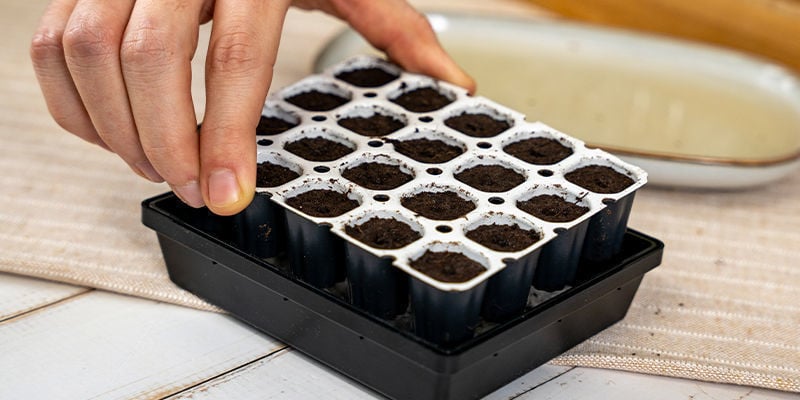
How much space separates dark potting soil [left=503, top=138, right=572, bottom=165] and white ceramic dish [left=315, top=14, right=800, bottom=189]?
175 mm

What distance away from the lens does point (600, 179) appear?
0.73 m

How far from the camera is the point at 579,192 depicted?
0.71 m

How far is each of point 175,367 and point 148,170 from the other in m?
0.17

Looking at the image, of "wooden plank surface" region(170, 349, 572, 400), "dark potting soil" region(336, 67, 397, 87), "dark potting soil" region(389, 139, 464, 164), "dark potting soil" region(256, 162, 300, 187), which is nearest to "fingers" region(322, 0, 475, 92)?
"dark potting soil" region(336, 67, 397, 87)

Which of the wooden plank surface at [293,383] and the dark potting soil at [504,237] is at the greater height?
the dark potting soil at [504,237]

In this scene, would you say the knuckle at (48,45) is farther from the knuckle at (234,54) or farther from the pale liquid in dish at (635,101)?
the pale liquid in dish at (635,101)

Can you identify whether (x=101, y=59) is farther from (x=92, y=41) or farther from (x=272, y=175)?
(x=272, y=175)

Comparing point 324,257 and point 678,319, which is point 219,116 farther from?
point 678,319

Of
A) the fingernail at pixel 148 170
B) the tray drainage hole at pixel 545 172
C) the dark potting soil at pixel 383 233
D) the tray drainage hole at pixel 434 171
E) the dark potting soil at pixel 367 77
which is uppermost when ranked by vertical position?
the dark potting soil at pixel 367 77

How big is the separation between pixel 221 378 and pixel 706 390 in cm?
37

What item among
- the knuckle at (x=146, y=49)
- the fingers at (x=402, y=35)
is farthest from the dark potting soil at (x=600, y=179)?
the knuckle at (x=146, y=49)

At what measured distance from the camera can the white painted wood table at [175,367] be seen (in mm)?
668

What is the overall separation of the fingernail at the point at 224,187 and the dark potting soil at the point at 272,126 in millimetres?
138

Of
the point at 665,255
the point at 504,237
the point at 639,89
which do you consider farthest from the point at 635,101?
the point at 504,237
